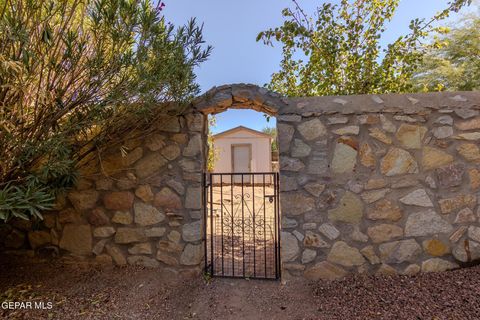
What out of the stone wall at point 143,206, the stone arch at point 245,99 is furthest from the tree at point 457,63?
the stone wall at point 143,206

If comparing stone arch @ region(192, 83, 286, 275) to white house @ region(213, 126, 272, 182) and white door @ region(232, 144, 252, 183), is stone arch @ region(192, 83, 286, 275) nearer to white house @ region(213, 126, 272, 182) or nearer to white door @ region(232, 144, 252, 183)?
white house @ region(213, 126, 272, 182)

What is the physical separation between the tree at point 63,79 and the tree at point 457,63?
6497mm

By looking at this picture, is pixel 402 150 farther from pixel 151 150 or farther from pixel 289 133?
pixel 151 150

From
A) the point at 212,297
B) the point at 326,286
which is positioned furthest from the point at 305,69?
the point at 212,297

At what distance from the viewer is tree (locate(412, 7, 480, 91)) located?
6.40 m

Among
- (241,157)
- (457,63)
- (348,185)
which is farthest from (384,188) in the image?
(241,157)

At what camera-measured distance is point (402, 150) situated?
8.84 ft

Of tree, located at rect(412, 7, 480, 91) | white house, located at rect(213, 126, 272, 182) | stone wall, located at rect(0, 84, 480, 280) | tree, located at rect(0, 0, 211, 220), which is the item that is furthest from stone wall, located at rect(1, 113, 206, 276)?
white house, located at rect(213, 126, 272, 182)

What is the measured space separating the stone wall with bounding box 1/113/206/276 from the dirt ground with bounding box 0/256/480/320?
22 centimetres

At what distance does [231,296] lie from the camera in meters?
2.61

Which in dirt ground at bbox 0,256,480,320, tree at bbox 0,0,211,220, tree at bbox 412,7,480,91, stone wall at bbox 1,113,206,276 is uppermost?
tree at bbox 412,7,480,91

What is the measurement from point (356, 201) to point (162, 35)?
245 cm

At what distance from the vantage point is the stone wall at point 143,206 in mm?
2863

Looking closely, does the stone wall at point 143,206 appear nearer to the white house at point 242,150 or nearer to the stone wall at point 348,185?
the stone wall at point 348,185
